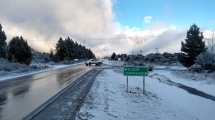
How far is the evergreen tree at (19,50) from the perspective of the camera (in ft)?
200

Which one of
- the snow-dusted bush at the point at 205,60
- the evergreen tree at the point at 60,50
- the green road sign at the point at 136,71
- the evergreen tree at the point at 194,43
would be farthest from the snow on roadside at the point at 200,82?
the evergreen tree at the point at 60,50

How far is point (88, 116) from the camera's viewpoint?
444 inches

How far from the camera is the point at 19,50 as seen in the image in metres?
61.4

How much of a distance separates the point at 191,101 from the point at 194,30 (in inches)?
1527

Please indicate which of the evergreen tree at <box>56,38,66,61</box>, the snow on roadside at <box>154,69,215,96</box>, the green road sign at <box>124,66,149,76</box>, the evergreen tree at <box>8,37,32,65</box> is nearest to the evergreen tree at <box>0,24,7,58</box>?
the evergreen tree at <box>8,37,32,65</box>

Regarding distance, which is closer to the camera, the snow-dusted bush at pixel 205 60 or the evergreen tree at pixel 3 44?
the snow-dusted bush at pixel 205 60

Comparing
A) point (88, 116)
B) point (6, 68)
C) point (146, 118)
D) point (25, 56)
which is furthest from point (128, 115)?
point (25, 56)

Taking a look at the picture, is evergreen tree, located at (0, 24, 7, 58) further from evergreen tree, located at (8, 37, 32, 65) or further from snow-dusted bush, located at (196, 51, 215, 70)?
snow-dusted bush, located at (196, 51, 215, 70)

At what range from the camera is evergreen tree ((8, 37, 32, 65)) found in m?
60.9

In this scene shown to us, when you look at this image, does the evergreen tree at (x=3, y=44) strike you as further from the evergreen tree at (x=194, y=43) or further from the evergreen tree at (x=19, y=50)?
the evergreen tree at (x=194, y=43)

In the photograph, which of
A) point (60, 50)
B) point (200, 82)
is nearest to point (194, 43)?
point (200, 82)

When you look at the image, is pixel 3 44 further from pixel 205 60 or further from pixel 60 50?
pixel 205 60

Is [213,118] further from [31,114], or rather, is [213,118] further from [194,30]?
[194,30]

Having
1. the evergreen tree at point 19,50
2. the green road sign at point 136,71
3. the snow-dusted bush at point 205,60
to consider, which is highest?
the evergreen tree at point 19,50
